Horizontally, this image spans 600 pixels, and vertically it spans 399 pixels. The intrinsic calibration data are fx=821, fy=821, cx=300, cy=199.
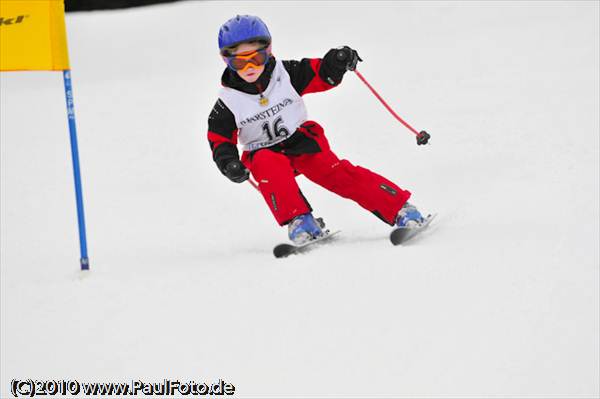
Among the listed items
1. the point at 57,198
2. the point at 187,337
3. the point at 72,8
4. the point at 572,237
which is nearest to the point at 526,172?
the point at 572,237

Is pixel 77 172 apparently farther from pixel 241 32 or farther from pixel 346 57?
pixel 346 57

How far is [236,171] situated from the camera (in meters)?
3.99

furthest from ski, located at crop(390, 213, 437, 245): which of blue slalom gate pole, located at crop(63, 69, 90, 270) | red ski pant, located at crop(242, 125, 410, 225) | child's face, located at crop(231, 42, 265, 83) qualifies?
blue slalom gate pole, located at crop(63, 69, 90, 270)

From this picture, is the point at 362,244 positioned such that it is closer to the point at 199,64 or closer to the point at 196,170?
the point at 196,170

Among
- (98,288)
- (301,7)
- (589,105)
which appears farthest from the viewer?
(301,7)

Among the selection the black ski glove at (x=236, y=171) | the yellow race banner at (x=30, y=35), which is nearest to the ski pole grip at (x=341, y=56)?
the black ski glove at (x=236, y=171)

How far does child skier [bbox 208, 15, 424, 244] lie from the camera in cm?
402

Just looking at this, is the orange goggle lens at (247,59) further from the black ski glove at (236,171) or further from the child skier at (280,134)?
the black ski glove at (236,171)

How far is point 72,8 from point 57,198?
308 inches

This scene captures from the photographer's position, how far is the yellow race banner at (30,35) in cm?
412

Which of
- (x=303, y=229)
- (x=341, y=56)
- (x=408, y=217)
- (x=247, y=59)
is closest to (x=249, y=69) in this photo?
(x=247, y=59)

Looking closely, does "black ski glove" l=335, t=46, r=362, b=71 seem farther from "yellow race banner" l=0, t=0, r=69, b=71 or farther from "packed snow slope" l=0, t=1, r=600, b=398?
"yellow race banner" l=0, t=0, r=69, b=71

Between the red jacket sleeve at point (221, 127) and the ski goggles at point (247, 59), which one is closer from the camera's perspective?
the ski goggles at point (247, 59)

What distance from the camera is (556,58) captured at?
7.70m
